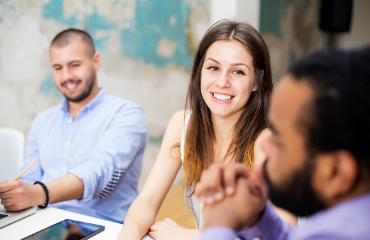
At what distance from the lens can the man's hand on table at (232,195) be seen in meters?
0.46

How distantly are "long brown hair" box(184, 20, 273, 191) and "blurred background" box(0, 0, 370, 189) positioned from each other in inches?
11.6

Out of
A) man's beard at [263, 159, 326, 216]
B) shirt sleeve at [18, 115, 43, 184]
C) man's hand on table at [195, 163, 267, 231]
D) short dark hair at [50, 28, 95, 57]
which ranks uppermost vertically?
short dark hair at [50, 28, 95, 57]

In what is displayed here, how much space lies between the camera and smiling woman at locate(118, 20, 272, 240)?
124cm

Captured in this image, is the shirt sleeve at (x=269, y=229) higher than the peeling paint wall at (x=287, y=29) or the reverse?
the reverse

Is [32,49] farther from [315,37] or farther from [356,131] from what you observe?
[315,37]

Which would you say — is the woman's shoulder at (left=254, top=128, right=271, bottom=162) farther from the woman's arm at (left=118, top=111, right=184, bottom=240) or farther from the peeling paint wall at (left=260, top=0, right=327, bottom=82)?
the peeling paint wall at (left=260, top=0, right=327, bottom=82)

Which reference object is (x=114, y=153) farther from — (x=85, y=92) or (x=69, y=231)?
(x=69, y=231)

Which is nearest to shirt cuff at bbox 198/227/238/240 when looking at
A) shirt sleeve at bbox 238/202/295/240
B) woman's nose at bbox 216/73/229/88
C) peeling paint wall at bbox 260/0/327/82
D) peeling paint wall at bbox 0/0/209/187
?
shirt sleeve at bbox 238/202/295/240

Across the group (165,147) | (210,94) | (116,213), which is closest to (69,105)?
(116,213)

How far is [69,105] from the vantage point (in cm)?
192

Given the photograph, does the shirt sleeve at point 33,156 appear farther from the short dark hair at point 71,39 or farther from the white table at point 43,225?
the white table at point 43,225

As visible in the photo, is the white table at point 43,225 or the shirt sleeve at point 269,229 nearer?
the shirt sleeve at point 269,229

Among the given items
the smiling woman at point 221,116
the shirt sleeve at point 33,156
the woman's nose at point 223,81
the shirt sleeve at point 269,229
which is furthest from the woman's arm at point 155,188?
the shirt sleeve at point 33,156

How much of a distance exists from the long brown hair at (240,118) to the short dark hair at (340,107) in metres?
0.86
